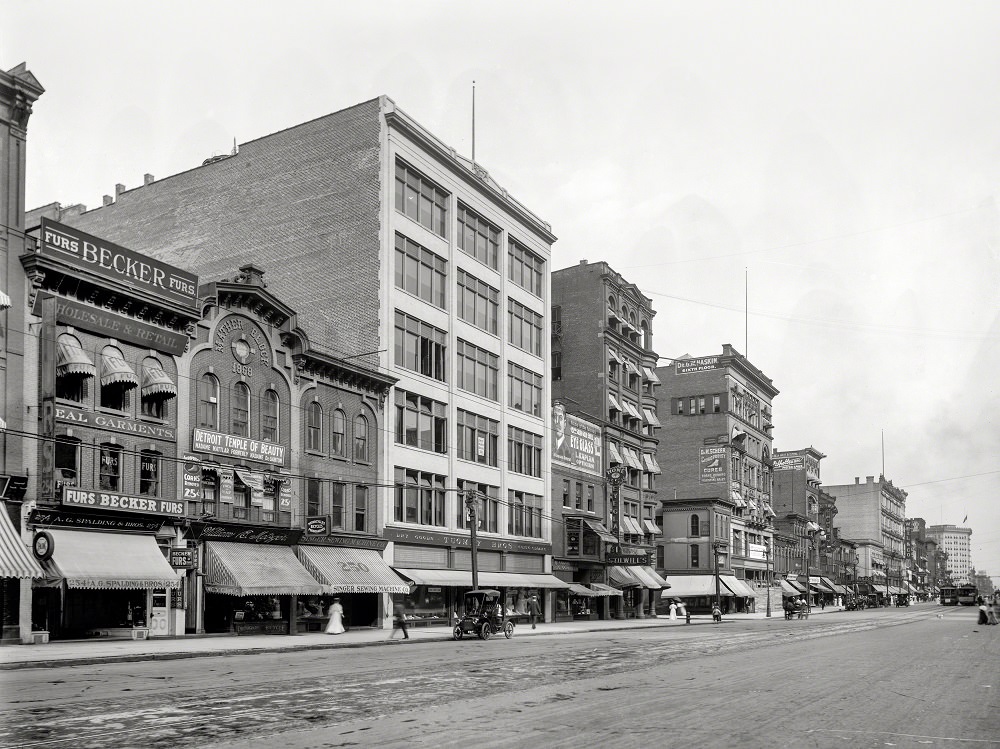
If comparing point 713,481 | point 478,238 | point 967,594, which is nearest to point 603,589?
point 478,238

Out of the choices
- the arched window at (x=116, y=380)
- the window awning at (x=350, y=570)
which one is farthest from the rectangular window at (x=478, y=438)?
the arched window at (x=116, y=380)

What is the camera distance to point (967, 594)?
13162 cm

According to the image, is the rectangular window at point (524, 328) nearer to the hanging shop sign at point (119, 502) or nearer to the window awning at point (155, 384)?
the window awning at point (155, 384)

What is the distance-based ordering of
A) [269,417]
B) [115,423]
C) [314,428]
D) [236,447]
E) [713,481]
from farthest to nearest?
[713,481]
[314,428]
[269,417]
[236,447]
[115,423]

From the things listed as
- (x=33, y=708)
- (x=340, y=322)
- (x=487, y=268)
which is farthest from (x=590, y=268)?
(x=33, y=708)

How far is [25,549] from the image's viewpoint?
1154 inches

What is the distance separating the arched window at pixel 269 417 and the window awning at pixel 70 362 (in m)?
9.55

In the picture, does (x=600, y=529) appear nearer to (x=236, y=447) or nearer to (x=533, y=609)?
(x=533, y=609)

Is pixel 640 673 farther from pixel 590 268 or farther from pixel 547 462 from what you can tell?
pixel 590 268

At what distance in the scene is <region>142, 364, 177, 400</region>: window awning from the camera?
34.4 m

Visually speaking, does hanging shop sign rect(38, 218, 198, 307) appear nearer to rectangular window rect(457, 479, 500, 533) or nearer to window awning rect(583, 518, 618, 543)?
rectangular window rect(457, 479, 500, 533)

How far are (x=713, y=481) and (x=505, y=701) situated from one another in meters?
82.3

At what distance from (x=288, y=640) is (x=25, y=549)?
961 cm

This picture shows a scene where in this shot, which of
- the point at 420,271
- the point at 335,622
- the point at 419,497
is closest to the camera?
the point at 335,622
